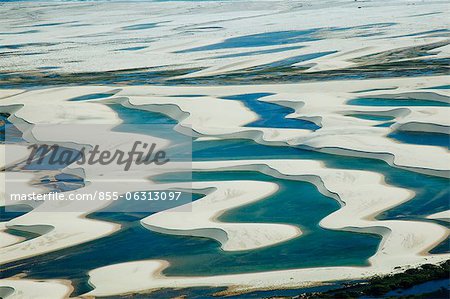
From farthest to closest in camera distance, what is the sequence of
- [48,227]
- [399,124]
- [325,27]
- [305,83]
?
1. [325,27]
2. [305,83]
3. [399,124]
4. [48,227]

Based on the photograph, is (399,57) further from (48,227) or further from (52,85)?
(48,227)

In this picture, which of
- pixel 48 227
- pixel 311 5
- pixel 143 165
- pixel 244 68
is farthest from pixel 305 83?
pixel 311 5

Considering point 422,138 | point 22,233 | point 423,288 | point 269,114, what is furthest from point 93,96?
point 423,288

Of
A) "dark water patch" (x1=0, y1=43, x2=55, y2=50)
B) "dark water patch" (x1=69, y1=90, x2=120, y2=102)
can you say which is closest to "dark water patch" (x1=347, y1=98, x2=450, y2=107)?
"dark water patch" (x1=69, y1=90, x2=120, y2=102)

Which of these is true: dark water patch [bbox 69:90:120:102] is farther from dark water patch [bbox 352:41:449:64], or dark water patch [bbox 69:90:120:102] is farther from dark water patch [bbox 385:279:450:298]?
dark water patch [bbox 385:279:450:298]

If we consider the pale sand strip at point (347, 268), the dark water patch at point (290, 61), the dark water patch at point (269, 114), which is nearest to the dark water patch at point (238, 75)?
the dark water patch at point (290, 61)
